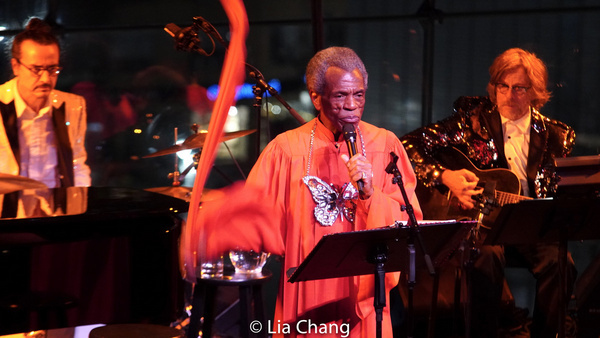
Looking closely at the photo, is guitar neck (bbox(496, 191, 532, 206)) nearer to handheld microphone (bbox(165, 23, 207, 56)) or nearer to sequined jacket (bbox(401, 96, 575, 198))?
sequined jacket (bbox(401, 96, 575, 198))

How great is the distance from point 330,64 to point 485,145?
99.4 inches

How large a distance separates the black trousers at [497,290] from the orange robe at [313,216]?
2090 mm

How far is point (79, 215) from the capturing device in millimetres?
3570

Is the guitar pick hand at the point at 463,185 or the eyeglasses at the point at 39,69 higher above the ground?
the eyeglasses at the point at 39,69

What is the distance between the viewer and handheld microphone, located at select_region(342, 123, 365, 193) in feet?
8.94

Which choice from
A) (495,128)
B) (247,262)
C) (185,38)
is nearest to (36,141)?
(185,38)

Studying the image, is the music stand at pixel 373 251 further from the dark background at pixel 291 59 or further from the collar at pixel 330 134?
the dark background at pixel 291 59

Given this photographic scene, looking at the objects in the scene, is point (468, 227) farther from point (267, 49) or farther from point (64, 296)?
point (267, 49)

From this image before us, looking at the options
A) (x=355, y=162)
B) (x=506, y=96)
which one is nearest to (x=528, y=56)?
(x=506, y=96)

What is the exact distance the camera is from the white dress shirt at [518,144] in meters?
5.13

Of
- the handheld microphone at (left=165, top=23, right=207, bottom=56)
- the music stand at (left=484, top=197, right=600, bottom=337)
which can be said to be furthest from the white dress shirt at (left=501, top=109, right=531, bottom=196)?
the handheld microphone at (left=165, top=23, right=207, bottom=56)

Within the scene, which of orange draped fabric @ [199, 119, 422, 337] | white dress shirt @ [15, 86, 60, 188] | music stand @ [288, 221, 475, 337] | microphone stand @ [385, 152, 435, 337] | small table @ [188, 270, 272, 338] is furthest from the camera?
small table @ [188, 270, 272, 338]

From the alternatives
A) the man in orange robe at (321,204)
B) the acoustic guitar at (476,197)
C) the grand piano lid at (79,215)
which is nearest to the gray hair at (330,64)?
the man in orange robe at (321,204)

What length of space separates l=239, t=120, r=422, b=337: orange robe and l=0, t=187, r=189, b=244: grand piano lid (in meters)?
0.97
